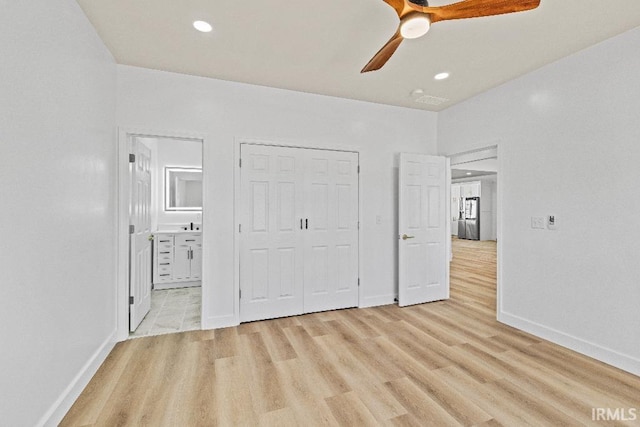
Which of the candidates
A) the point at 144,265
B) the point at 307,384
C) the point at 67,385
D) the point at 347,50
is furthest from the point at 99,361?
the point at 347,50

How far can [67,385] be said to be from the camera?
1.85 m

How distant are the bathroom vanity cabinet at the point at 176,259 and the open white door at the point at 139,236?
1017 millimetres

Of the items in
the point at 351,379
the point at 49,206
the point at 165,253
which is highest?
the point at 49,206

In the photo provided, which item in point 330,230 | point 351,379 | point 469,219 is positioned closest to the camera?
point 351,379

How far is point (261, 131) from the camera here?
11.0ft

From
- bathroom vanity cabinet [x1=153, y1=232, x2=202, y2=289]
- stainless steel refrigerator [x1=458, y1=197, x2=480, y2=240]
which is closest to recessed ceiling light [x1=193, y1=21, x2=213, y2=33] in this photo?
bathroom vanity cabinet [x1=153, y1=232, x2=202, y2=289]

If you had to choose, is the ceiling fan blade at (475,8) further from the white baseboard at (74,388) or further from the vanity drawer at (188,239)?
the vanity drawer at (188,239)

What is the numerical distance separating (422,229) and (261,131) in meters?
2.49

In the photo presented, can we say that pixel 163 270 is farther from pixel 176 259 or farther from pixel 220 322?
pixel 220 322

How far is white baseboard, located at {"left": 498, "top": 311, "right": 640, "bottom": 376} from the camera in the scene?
90.3 inches

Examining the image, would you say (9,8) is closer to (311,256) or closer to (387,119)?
(311,256)

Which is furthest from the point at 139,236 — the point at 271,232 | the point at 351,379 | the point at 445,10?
the point at 445,10

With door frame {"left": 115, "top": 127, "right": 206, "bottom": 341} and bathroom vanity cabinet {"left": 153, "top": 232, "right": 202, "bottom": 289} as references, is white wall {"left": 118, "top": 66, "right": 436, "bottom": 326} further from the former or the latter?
bathroom vanity cabinet {"left": 153, "top": 232, "right": 202, "bottom": 289}

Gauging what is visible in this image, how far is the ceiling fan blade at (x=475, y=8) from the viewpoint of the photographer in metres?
1.49
